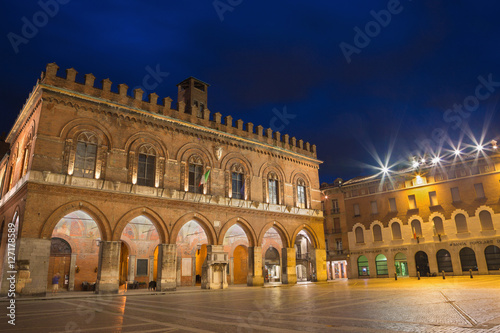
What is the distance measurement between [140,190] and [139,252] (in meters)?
7.60

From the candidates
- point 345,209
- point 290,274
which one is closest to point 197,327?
point 290,274

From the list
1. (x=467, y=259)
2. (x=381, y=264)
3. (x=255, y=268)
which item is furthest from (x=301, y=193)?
(x=467, y=259)

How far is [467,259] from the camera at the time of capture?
106 feet

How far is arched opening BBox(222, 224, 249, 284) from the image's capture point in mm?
30516

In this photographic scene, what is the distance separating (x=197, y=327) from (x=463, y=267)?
33.3 meters

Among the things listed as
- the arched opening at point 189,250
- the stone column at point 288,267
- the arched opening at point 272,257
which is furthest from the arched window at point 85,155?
the arched opening at point 272,257

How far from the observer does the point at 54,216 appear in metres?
17.8

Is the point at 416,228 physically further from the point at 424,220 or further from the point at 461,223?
the point at 461,223

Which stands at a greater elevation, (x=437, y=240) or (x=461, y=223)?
(x=461, y=223)

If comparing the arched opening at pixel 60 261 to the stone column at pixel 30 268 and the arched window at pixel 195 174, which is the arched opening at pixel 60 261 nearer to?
the stone column at pixel 30 268

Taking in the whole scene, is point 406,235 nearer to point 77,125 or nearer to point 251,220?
→ point 251,220

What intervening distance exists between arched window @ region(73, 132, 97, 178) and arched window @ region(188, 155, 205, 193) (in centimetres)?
621

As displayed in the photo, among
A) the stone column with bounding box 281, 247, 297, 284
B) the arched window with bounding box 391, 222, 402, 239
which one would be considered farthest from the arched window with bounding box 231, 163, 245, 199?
the arched window with bounding box 391, 222, 402, 239

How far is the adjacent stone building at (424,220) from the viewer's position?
32.1 m
